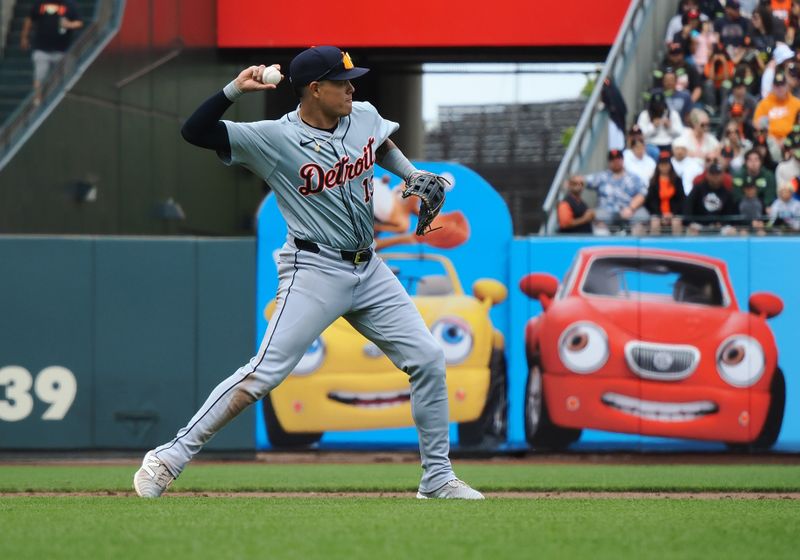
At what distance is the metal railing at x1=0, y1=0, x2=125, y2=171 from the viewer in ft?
49.1

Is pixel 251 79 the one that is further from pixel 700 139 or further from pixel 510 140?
pixel 510 140

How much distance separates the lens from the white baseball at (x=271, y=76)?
586cm

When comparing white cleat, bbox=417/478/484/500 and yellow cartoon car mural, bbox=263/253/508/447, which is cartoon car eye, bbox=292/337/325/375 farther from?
white cleat, bbox=417/478/484/500

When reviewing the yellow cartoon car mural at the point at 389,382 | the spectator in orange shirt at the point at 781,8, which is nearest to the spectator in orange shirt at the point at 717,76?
the spectator in orange shirt at the point at 781,8

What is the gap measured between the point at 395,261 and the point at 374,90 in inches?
421

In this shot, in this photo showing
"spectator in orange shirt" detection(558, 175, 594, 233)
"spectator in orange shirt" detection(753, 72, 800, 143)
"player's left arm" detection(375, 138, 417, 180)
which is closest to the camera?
"player's left arm" detection(375, 138, 417, 180)

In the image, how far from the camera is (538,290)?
471 inches

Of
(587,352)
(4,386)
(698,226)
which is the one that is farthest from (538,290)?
(4,386)

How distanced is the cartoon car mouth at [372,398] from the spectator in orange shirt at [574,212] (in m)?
2.31

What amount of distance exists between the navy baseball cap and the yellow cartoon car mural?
568 cm

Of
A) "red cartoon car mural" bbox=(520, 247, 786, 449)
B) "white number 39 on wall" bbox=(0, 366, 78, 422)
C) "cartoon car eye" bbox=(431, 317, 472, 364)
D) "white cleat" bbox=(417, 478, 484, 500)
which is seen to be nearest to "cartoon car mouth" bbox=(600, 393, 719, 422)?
"red cartoon car mural" bbox=(520, 247, 786, 449)

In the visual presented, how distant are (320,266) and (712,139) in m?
9.03

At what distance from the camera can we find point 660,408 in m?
11.8

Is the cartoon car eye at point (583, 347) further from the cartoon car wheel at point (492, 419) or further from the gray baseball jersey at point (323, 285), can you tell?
the gray baseball jersey at point (323, 285)
